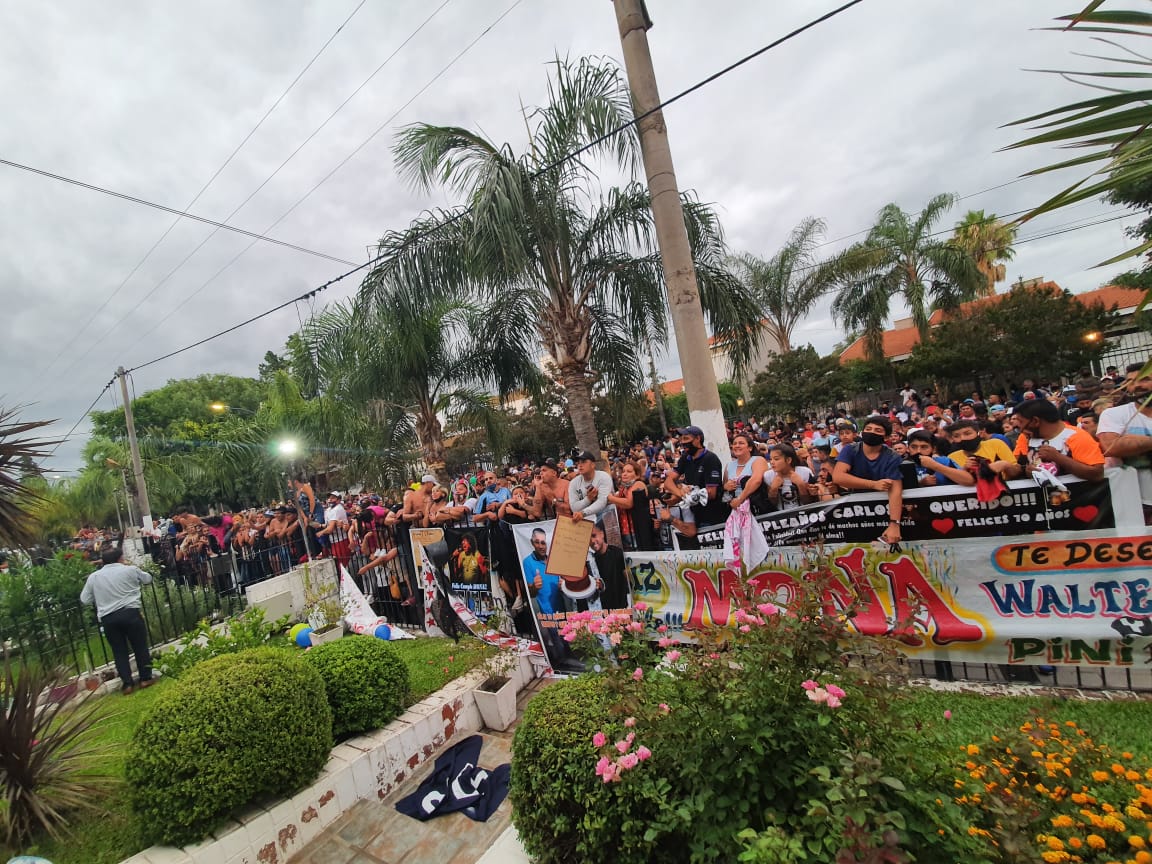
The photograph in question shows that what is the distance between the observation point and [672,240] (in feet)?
17.5

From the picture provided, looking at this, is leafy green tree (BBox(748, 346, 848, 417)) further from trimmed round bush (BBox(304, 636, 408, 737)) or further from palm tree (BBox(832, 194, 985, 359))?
trimmed round bush (BBox(304, 636, 408, 737))

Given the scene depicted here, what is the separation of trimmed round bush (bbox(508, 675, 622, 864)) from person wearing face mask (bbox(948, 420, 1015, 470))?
3.37m

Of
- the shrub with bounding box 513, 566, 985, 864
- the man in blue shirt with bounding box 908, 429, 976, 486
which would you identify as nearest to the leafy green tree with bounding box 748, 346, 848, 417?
the man in blue shirt with bounding box 908, 429, 976, 486

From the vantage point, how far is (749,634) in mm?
1906

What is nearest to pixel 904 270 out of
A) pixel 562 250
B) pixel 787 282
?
pixel 787 282

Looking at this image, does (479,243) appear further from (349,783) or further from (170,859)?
(170,859)

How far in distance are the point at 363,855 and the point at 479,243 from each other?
5.83 m

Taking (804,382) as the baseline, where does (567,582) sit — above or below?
below

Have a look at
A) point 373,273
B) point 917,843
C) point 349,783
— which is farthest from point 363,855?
point 373,273

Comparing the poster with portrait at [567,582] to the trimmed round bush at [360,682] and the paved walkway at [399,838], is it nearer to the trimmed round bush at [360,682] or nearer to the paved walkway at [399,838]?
the trimmed round bush at [360,682]

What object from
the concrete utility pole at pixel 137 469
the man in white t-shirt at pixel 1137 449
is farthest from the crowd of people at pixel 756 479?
the concrete utility pole at pixel 137 469

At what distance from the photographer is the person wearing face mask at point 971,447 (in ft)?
12.8

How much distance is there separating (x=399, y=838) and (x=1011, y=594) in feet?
13.9

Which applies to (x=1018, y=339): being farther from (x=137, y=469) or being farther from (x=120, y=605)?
(x=137, y=469)
